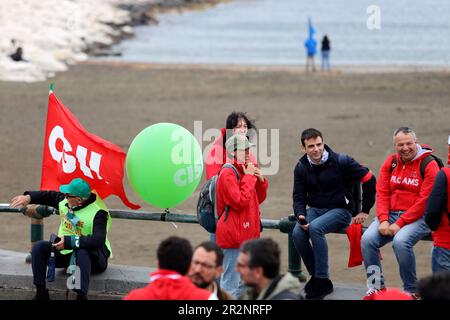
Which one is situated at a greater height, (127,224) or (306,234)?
(306,234)

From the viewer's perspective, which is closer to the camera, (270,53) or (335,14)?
(270,53)

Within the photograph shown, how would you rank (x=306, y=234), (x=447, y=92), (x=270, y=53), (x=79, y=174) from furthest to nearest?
(x=270, y=53)
(x=447, y=92)
(x=79, y=174)
(x=306, y=234)

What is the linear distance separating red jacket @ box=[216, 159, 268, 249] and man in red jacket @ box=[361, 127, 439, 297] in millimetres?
897

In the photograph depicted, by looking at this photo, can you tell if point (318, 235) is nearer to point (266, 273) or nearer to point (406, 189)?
point (406, 189)

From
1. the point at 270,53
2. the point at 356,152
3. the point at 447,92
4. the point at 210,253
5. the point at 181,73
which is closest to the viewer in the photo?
the point at 210,253

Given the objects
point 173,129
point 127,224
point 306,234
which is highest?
point 173,129

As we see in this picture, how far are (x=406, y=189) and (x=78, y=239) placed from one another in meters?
2.66

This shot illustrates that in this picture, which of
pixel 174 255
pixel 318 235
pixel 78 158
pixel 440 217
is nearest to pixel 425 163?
pixel 440 217

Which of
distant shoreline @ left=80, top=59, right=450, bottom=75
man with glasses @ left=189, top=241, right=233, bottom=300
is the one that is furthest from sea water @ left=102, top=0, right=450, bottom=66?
man with glasses @ left=189, top=241, right=233, bottom=300

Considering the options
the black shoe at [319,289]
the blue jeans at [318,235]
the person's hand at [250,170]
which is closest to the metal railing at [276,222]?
the blue jeans at [318,235]

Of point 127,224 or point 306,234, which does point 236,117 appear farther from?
point 127,224
